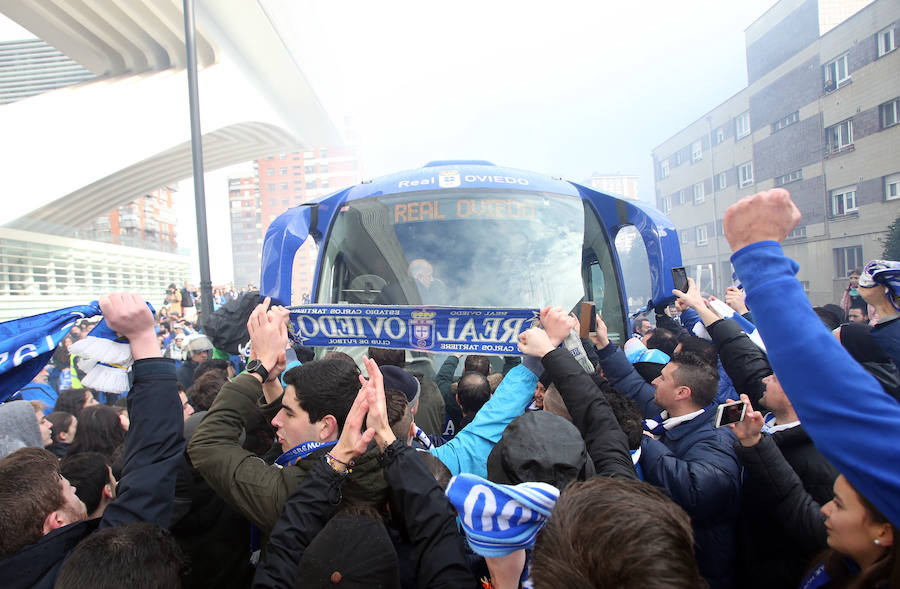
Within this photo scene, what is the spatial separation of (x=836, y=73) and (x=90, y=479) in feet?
81.5

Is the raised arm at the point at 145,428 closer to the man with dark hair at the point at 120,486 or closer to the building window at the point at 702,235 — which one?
the man with dark hair at the point at 120,486

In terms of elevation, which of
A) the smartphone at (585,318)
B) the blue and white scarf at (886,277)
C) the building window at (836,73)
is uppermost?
the building window at (836,73)

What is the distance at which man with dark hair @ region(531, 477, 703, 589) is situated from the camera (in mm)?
904

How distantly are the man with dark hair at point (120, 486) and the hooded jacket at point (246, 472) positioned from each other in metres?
0.09

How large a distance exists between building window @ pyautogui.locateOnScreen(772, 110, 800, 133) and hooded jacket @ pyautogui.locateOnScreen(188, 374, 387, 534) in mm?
25863

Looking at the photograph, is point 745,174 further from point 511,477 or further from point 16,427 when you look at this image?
point 16,427

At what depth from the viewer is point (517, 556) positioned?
4.39 feet

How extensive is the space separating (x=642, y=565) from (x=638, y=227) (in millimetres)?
3975

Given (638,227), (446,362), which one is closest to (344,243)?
(446,362)

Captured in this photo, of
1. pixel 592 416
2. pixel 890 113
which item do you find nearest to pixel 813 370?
pixel 592 416

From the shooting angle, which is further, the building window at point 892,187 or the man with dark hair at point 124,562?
the building window at point 892,187

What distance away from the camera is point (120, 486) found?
1.66 m

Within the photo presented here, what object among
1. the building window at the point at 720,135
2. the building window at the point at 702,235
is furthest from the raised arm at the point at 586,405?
the building window at the point at 702,235

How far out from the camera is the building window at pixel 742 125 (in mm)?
25288
